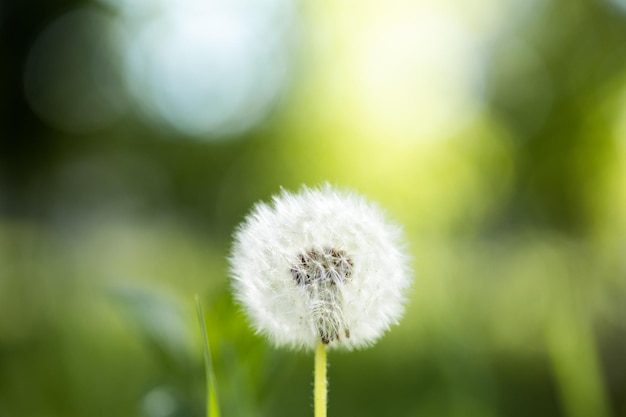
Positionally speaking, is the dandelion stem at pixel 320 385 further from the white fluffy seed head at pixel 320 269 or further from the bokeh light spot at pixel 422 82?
the bokeh light spot at pixel 422 82

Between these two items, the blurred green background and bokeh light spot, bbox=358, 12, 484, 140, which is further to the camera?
bokeh light spot, bbox=358, 12, 484, 140

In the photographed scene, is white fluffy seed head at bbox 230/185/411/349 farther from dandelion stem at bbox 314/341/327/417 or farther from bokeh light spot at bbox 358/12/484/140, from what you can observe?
bokeh light spot at bbox 358/12/484/140

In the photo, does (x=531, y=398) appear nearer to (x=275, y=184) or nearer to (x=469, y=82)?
(x=469, y=82)

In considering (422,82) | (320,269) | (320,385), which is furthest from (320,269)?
(422,82)

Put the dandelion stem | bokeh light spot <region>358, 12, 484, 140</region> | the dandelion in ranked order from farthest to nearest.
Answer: bokeh light spot <region>358, 12, 484, 140</region> < the dandelion < the dandelion stem

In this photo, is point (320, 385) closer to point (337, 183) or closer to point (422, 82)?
point (337, 183)

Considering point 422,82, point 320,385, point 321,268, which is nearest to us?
point 320,385

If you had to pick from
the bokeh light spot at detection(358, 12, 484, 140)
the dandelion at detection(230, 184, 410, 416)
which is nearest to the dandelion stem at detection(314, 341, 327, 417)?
the dandelion at detection(230, 184, 410, 416)
